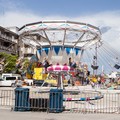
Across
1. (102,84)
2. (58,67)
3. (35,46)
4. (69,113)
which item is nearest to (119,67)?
(102,84)

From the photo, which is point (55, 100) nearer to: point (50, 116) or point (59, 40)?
point (50, 116)

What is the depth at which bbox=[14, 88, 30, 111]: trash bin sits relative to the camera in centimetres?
1503

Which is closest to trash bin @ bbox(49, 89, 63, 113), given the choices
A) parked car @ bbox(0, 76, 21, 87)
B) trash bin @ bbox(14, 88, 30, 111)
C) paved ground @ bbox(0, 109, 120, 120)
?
paved ground @ bbox(0, 109, 120, 120)

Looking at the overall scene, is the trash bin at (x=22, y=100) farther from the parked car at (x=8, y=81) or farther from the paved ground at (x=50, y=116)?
the parked car at (x=8, y=81)

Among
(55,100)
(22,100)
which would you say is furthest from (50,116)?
(22,100)

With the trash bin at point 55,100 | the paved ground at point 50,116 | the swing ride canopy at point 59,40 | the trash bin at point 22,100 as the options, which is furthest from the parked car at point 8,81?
the paved ground at point 50,116

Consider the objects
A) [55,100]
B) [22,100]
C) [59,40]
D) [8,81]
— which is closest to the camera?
[55,100]

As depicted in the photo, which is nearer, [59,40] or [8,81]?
[59,40]

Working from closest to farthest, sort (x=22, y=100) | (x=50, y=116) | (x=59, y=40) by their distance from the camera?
(x=50, y=116)
(x=22, y=100)
(x=59, y=40)

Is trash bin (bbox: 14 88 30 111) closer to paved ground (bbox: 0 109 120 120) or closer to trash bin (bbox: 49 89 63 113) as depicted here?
paved ground (bbox: 0 109 120 120)

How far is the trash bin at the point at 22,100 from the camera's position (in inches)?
592

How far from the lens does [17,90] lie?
1503 cm

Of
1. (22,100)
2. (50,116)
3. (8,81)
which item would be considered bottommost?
(50,116)

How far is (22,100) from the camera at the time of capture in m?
15.1
